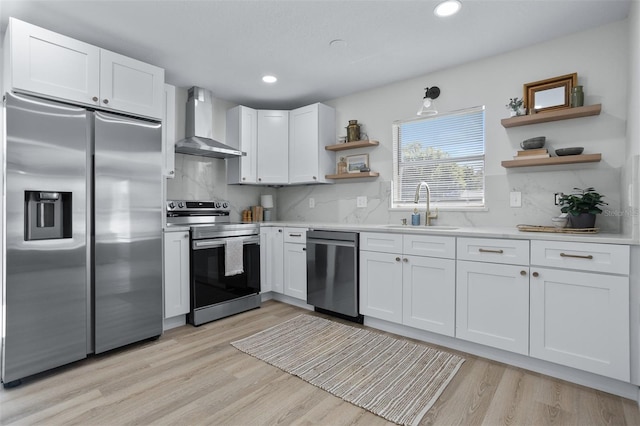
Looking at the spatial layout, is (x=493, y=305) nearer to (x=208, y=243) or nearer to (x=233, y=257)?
(x=233, y=257)

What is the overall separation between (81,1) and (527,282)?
3393 mm

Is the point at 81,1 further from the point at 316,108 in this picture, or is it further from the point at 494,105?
the point at 494,105

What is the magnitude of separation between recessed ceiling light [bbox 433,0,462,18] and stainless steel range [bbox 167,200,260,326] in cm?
248

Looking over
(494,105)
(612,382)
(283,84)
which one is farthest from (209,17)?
(612,382)

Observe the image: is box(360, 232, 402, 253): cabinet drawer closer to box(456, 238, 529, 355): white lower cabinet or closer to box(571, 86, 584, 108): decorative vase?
box(456, 238, 529, 355): white lower cabinet

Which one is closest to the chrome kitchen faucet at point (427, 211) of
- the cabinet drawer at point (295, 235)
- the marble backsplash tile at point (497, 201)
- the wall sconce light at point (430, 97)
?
the marble backsplash tile at point (497, 201)

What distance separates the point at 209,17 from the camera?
90.0 inches

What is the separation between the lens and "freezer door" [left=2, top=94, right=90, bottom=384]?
201 cm

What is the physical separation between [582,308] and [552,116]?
1.38 metres

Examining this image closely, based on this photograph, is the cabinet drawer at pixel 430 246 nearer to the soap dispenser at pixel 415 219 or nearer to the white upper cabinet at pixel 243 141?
the soap dispenser at pixel 415 219

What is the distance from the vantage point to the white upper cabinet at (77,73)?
2066mm

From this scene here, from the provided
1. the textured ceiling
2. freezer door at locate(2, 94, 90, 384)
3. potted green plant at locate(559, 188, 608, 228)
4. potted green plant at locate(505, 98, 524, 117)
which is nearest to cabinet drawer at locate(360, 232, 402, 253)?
potted green plant at locate(559, 188, 608, 228)

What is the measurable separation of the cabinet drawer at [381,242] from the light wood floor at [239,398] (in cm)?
97

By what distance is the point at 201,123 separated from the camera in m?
3.57
